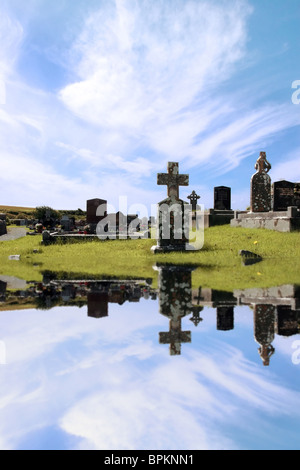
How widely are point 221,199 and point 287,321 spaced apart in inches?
912

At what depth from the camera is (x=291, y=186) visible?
2442cm

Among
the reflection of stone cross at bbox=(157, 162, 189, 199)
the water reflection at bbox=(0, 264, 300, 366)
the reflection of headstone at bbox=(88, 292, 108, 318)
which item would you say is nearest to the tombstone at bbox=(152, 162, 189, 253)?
the reflection of stone cross at bbox=(157, 162, 189, 199)

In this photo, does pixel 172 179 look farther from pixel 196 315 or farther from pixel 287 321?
pixel 287 321

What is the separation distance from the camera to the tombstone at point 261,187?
21.3 metres

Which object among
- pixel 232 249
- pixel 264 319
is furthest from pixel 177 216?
pixel 264 319

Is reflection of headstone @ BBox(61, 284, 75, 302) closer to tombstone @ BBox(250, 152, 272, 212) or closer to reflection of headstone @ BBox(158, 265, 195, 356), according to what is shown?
reflection of headstone @ BBox(158, 265, 195, 356)

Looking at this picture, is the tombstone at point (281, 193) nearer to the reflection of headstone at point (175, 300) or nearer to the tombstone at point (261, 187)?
the tombstone at point (261, 187)

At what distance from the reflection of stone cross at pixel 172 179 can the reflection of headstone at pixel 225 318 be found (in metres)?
9.74

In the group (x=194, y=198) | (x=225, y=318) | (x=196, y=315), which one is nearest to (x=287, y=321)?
(x=225, y=318)

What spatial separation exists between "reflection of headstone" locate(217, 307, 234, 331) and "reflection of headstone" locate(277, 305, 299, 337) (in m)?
0.70

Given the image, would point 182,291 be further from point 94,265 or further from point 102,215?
point 102,215

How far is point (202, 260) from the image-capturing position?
1266 centimetres

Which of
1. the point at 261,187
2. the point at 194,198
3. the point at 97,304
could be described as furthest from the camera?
the point at 194,198

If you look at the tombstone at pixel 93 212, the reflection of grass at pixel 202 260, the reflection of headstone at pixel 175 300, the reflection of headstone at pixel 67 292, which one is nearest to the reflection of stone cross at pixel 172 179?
the reflection of grass at pixel 202 260
